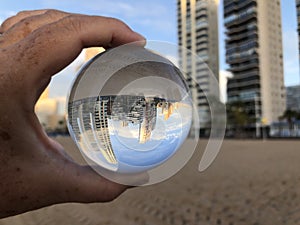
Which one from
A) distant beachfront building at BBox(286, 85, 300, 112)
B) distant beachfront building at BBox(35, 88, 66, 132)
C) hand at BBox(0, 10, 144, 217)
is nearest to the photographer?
hand at BBox(0, 10, 144, 217)

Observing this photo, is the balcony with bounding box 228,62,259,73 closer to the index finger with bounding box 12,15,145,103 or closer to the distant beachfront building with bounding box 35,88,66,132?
the distant beachfront building with bounding box 35,88,66,132

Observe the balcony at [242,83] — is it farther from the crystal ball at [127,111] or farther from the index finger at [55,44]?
the index finger at [55,44]

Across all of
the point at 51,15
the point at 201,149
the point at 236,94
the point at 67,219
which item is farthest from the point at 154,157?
the point at 236,94

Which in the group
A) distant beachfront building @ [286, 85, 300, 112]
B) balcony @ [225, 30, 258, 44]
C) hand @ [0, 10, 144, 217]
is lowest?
hand @ [0, 10, 144, 217]

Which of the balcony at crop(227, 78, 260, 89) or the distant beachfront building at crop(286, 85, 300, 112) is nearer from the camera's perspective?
the balcony at crop(227, 78, 260, 89)

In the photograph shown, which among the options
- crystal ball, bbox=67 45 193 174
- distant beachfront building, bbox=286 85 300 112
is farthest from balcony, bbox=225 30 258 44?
crystal ball, bbox=67 45 193 174

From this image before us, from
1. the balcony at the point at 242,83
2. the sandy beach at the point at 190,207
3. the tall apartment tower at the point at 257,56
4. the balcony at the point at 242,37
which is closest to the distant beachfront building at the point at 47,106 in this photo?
the sandy beach at the point at 190,207

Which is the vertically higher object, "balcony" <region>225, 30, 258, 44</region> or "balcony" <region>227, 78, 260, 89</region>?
"balcony" <region>225, 30, 258, 44</region>
